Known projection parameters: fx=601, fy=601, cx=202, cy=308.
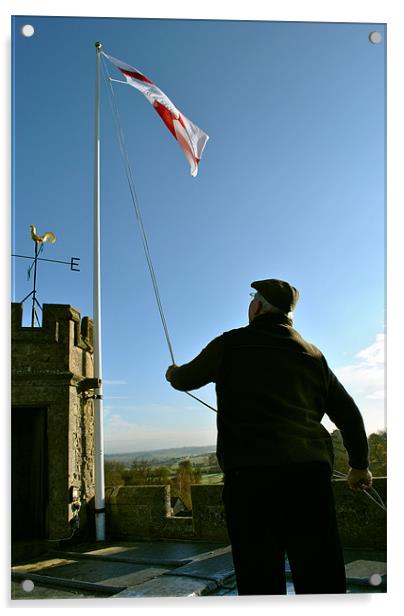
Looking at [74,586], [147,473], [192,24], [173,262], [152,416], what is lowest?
[74,586]

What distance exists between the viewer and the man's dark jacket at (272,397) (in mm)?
2004

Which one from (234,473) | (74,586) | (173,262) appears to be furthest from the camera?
(173,262)

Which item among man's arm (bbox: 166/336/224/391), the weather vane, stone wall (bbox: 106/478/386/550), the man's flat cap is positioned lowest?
stone wall (bbox: 106/478/386/550)

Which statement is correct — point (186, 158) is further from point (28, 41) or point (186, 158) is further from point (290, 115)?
point (28, 41)

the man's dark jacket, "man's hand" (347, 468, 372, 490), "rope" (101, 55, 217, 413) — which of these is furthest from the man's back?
"rope" (101, 55, 217, 413)

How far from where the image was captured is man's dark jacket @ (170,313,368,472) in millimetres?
2004

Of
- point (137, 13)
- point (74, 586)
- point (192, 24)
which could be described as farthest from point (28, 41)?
point (74, 586)

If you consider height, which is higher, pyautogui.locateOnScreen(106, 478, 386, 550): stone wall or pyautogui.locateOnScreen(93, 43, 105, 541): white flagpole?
pyautogui.locateOnScreen(93, 43, 105, 541): white flagpole

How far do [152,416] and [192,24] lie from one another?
72.8 inches

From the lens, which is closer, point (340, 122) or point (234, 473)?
point (234, 473)

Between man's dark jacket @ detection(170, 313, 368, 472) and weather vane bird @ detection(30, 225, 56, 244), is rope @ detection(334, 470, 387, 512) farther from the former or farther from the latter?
weather vane bird @ detection(30, 225, 56, 244)
